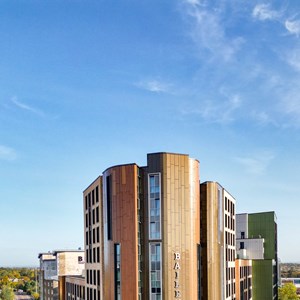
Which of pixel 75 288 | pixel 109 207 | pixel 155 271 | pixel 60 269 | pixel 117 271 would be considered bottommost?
pixel 75 288

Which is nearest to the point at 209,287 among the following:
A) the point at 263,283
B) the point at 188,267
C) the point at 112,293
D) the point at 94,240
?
the point at 188,267

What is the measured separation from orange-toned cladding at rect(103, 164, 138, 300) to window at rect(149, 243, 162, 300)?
200cm

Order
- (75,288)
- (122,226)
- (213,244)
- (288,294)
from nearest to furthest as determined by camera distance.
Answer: (122,226) → (213,244) → (75,288) → (288,294)

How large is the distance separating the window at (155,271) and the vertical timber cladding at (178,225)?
1.72 ft

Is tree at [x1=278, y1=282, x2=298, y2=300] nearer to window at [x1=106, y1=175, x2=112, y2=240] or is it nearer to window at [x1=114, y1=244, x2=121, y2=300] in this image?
window at [x1=114, y1=244, x2=121, y2=300]

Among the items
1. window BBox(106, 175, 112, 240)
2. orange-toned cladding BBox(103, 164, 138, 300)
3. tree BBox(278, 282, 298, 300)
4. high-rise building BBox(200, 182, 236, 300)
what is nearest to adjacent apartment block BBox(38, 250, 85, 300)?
high-rise building BBox(200, 182, 236, 300)

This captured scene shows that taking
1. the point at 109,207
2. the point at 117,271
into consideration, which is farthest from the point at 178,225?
the point at 117,271

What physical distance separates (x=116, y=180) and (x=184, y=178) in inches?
341

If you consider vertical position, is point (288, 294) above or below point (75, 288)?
below

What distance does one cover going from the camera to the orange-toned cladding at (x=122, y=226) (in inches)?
2170

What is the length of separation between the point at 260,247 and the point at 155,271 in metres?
50.3

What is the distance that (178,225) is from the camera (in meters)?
56.8

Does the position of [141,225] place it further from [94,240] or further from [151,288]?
[94,240]

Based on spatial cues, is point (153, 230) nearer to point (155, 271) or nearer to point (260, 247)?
point (155, 271)
